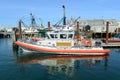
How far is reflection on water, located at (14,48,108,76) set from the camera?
21.6 meters

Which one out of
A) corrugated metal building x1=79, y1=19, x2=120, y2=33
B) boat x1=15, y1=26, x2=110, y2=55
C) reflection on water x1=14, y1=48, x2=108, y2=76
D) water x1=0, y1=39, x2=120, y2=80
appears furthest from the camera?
corrugated metal building x1=79, y1=19, x2=120, y2=33

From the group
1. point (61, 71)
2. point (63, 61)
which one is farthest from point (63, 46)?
point (61, 71)

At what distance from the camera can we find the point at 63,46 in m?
30.5

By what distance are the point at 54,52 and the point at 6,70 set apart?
34.2 feet

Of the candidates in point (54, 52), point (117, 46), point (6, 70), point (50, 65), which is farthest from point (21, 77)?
point (117, 46)

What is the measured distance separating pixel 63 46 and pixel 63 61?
4.74 meters

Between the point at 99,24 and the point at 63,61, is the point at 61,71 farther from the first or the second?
the point at 99,24

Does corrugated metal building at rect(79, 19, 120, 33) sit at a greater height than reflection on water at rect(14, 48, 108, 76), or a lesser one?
greater

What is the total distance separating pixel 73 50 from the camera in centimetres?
3003

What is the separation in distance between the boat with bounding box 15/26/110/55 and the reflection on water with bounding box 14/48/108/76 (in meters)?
0.96

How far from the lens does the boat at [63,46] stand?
30031mm

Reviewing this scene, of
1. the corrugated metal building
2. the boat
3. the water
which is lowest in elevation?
the water

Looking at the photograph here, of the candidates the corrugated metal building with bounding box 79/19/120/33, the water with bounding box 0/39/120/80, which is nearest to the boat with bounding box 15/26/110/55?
the water with bounding box 0/39/120/80

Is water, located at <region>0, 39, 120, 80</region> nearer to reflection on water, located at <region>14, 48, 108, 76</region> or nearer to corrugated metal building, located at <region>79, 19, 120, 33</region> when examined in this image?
reflection on water, located at <region>14, 48, 108, 76</region>
